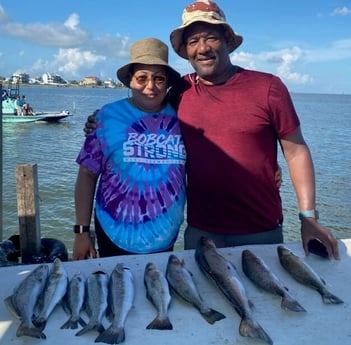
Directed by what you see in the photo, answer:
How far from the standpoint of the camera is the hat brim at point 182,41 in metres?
3.45

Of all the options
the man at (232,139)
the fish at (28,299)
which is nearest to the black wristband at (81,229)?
the fish at (28,299)

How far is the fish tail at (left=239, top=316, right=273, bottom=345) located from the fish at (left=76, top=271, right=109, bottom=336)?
2.32 ft

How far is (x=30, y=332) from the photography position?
227 centimetres

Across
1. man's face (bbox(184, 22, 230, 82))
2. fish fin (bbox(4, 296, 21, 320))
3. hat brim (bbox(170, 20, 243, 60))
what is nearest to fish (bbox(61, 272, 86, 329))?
fish fin (bbox(4, 296, 21, 320))

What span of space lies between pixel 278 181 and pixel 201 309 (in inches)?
57.5

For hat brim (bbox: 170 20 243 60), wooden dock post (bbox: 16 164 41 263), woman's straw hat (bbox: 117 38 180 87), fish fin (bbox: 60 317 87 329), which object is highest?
hat brim (bbox: 170 20 243 60)

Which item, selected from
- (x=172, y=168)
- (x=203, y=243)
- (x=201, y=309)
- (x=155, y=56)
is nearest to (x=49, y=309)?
(x=201, y=309)

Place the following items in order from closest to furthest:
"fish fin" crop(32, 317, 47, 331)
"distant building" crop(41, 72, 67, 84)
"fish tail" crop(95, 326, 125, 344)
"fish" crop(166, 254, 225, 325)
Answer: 1. "fish tail" crop(95, 326, 125, 344)
2. "fish fin" crop(32, 317, 47, 331)
3. "fish" crop(166, 254, 225, 325)
4. "distant building" crop(41, 72, 67, 84)

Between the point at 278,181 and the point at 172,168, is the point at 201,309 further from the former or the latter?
the point at 278,181

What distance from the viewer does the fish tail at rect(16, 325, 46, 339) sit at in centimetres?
226

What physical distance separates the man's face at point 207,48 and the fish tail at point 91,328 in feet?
6.44

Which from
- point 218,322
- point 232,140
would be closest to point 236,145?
point 232,140

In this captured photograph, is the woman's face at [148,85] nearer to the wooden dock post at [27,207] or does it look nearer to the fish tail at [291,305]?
the fish tail at [291,305]

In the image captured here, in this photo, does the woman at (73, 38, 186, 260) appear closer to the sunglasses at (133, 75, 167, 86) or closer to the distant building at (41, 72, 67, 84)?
the sunglasses at (133, 75, 167, 86)
